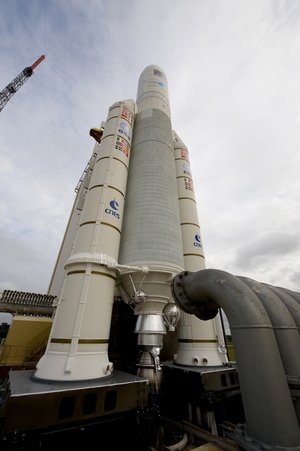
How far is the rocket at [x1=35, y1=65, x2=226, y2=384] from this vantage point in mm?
7117

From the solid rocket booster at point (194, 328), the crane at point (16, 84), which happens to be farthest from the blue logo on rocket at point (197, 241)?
the crane at point (16, 84)

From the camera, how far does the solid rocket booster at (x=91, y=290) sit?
21.9ft

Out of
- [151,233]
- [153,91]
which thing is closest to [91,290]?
[151,233]

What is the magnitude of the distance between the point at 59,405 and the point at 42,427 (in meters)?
0.47

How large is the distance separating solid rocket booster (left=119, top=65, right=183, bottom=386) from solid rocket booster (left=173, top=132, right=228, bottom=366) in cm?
235

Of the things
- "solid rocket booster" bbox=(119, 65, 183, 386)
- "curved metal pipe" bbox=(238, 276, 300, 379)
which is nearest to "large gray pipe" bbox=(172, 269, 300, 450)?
"curved metal pipe" bbox=(238, 276, 300, 379)

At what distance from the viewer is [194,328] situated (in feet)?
33.7

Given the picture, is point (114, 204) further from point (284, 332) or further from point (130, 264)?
point (284, 332)

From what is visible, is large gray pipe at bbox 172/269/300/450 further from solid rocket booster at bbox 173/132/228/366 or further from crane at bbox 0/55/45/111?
crane at bbox 0/55/45/111

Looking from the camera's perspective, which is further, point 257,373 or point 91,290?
point 91,290

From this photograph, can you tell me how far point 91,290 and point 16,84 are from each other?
3669 centimetres

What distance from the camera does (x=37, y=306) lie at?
659 inches

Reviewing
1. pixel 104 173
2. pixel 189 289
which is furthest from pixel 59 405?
pixel 104 173

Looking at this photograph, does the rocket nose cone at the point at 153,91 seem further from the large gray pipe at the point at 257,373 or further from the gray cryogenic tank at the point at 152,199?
the large gray pipe at the point at 257,373
